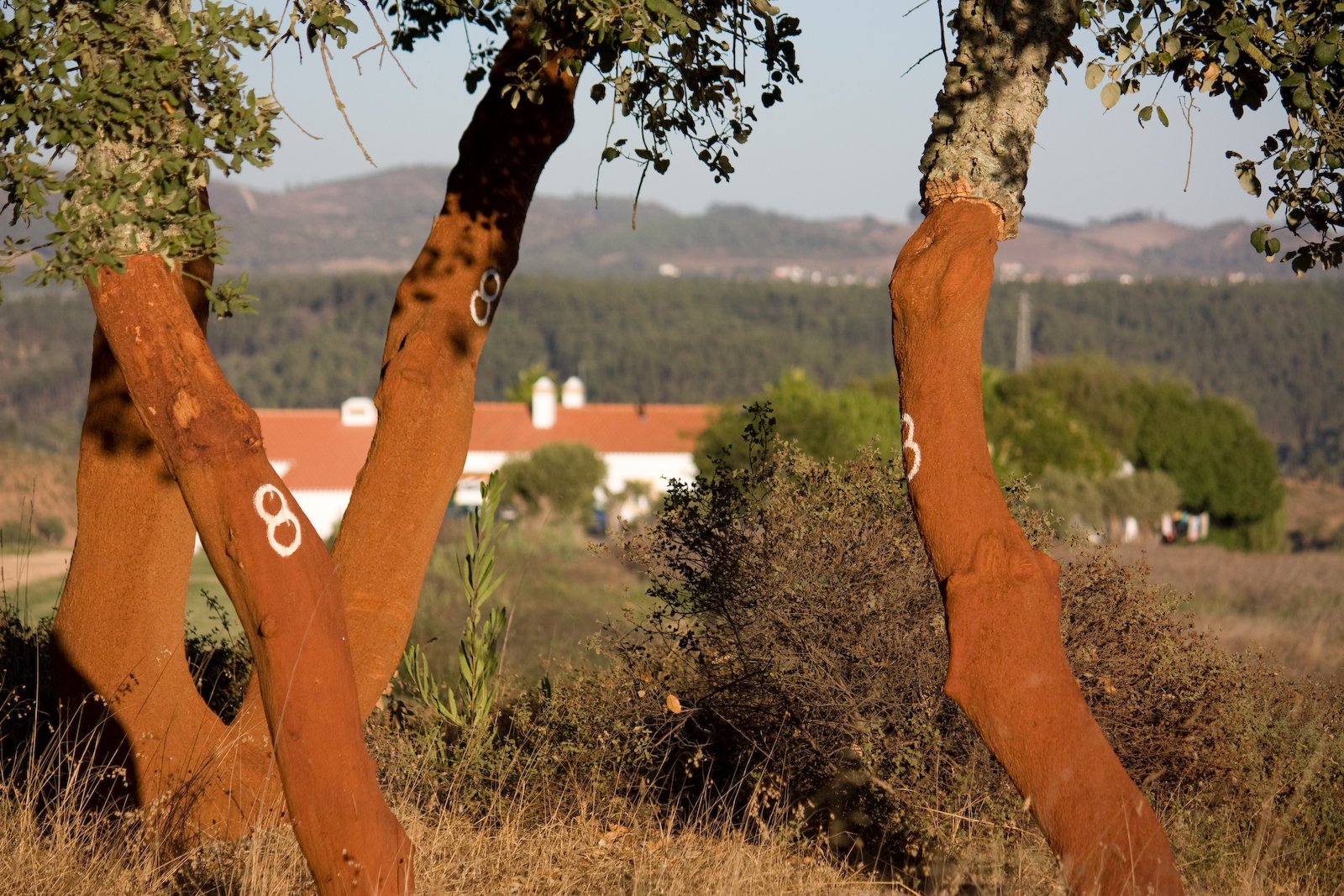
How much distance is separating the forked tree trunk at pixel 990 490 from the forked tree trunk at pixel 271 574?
6.38 feet

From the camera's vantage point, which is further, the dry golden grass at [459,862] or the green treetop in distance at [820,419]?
the green treetop in distance at [820,419]

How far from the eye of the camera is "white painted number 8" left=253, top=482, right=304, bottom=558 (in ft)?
14.9

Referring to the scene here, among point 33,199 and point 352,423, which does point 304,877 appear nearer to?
point 33,199

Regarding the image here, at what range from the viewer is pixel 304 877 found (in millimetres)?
5012

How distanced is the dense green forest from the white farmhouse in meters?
46.0

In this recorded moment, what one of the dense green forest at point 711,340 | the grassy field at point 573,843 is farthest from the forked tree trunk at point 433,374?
the dense green forest at point 711,340

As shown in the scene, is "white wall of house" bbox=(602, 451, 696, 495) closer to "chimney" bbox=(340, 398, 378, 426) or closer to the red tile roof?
the red tile roof

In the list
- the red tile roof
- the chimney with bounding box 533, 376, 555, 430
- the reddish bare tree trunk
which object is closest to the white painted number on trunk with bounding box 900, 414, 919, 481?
the reddish bare tree trunk

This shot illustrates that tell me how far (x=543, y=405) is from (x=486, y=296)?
197 ft

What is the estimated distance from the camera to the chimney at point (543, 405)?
65.3 m

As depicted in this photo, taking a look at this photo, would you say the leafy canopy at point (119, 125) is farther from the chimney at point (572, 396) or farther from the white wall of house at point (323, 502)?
the chimney at point (572, 396)

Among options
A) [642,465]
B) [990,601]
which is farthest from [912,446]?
[642,465]

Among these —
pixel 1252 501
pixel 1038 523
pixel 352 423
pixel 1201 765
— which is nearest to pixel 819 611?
pixel 1038 523

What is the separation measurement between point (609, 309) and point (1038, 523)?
159 meters
